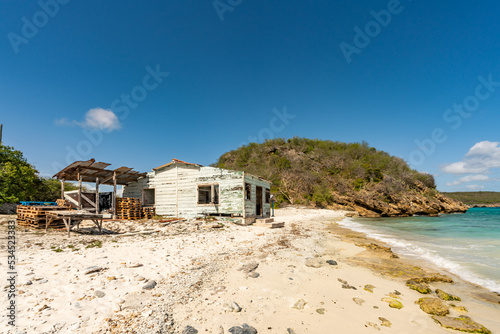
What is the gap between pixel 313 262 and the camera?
7.06 m

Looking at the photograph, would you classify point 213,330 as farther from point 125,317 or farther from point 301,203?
point 301,203

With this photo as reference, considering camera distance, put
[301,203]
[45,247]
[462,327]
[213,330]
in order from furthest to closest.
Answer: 1. [301,203]
2. [45,247]
3. [462,327]
4. [213,330]

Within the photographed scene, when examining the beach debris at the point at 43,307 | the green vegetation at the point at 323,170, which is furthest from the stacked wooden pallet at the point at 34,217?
the green vegetation at the point at 323,170

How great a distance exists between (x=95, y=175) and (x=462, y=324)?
20.7m

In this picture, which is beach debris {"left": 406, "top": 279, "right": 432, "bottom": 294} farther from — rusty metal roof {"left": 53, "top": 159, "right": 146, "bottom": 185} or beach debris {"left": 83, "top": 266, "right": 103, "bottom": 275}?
rusty metal roof {"left": 53, "top": 159, "right": 146, "bottom": 185}

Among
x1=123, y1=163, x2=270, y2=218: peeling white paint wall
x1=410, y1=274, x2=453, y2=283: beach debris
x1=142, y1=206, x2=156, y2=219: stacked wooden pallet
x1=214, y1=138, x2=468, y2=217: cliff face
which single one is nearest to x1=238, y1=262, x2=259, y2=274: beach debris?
x1=410, y1=274, x2=453, y2=283: beach debris

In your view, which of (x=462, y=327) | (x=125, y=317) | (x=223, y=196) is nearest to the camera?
(x=125, y=317)

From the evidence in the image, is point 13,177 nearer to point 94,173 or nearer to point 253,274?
point 94,173

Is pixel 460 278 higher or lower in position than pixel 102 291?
lower

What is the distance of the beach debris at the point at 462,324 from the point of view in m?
3.69

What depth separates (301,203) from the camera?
39.6m

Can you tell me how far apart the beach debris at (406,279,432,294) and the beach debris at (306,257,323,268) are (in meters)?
2.23

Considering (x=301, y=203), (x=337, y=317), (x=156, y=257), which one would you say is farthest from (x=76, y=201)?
(x=301, y=203)

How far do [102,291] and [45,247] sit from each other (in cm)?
511
